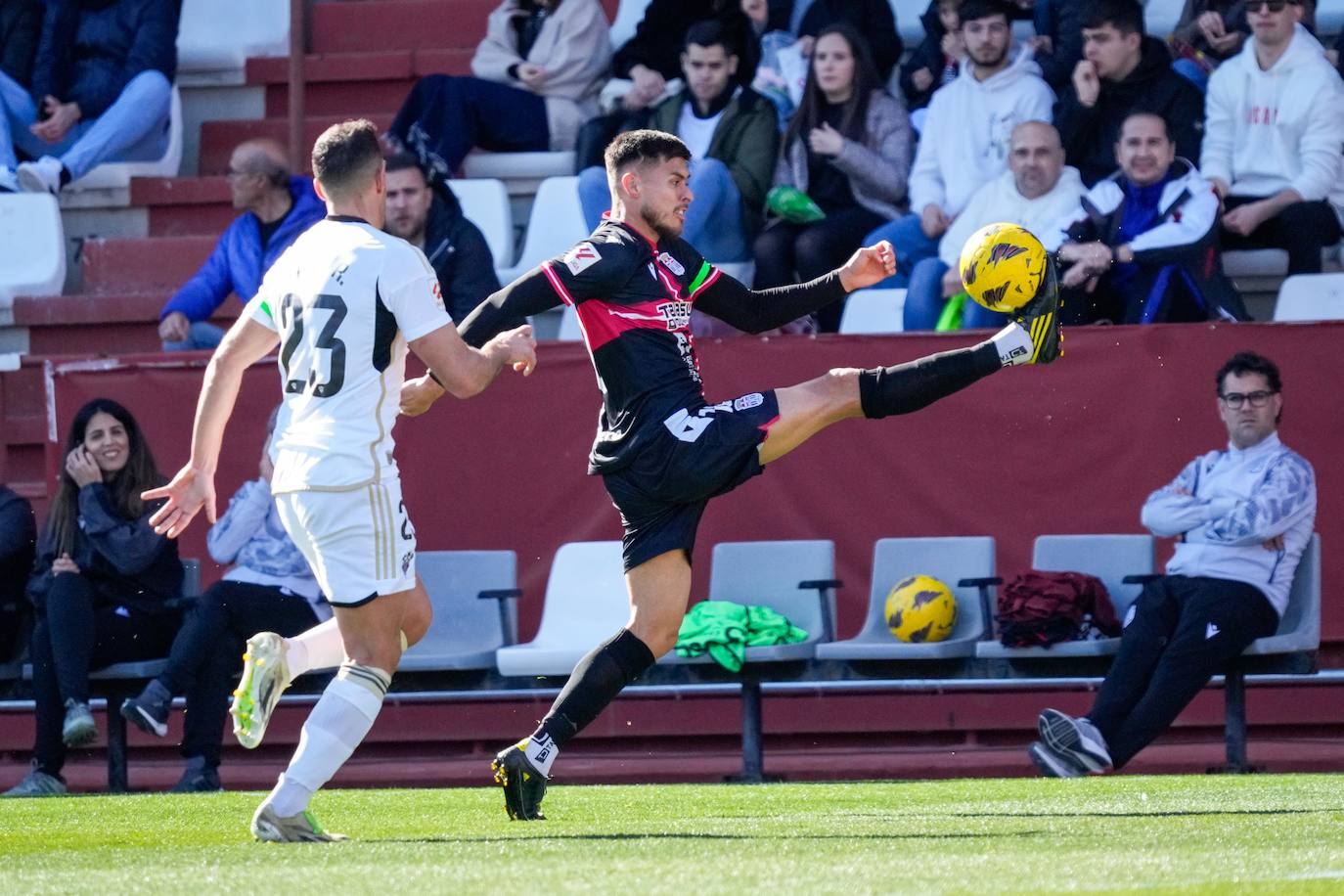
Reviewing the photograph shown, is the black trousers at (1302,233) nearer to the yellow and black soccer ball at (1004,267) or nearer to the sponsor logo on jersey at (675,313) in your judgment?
the yellow and black soccer ball at (1004,267)

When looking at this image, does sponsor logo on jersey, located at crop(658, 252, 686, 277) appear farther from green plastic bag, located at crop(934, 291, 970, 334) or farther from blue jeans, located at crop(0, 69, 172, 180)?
blue jeans, located at crop(0, 69, 172, 180)

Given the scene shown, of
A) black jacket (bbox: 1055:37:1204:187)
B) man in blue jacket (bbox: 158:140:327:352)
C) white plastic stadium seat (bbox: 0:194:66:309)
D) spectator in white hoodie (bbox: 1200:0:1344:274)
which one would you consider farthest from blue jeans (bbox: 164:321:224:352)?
spectator in white hoodie (bbox: 1200:0:1344:274)

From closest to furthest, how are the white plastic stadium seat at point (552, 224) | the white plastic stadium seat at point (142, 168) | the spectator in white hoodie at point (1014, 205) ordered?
the spectator in white hoodie at point (1014, 205) < the white plastic stadium seat at point (552, 224) < the white plastic stadium seat at point (142, 168)

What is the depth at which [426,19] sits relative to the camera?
14.3 meters

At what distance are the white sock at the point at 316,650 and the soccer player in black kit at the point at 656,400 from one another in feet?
1.93

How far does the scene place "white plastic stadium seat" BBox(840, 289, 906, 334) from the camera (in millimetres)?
10977

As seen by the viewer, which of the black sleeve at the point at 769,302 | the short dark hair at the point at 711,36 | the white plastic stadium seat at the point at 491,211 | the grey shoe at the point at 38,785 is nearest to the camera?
the black sleeve at the point at 769,302

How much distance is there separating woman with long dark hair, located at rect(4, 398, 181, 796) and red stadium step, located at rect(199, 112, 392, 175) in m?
4.27

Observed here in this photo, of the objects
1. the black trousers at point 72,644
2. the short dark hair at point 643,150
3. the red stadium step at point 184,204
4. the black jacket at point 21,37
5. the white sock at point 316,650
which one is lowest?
the black trousers at point 72,644

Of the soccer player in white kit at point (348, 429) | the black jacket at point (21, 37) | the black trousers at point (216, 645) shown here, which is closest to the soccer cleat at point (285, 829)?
the soccer player in white kit at point (348, 429)

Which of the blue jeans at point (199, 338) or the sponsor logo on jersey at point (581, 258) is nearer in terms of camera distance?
the sponsor logo on jersey at point (581, 258)

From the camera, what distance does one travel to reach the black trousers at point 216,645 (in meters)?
9.38

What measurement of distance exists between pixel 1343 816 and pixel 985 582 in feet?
10.4

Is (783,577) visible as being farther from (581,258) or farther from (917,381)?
(581,258)
